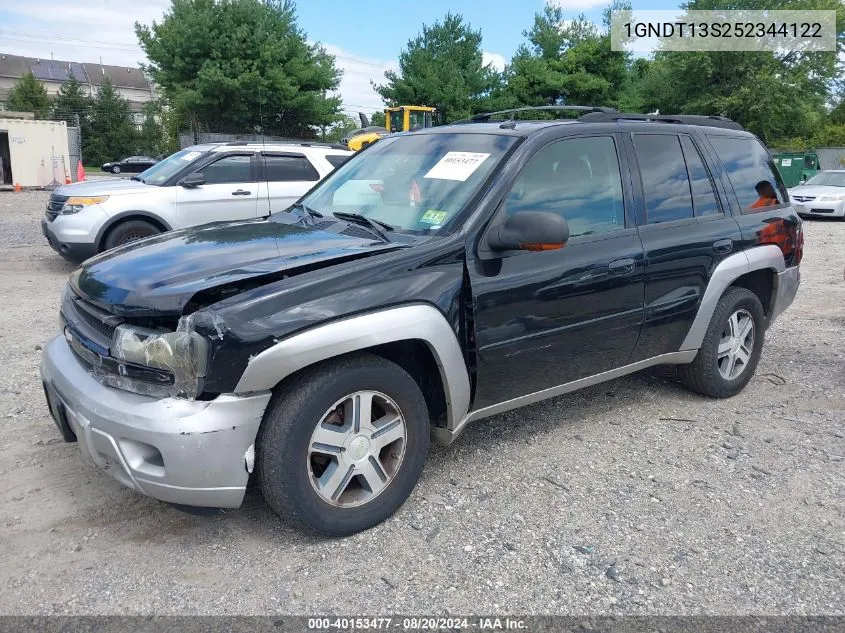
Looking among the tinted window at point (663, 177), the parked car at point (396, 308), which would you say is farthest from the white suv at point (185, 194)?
the tinted window at point (663, 177)

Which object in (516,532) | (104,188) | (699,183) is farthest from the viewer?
(104,188)

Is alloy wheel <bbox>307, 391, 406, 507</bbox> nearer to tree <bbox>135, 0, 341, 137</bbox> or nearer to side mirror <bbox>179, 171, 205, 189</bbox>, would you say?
side mirror <bbox>179, 171, 205, 189</bbox>

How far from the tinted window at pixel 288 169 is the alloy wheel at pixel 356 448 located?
276 inches

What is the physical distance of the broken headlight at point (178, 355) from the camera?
8.30 feet

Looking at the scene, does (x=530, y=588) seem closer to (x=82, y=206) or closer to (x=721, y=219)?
(x=721, y=219)

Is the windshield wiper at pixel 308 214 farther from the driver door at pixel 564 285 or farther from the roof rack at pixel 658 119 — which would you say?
the roof rack at pixel 658 119

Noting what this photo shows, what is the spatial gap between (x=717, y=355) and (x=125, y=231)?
7179 mm

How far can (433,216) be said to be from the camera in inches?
132

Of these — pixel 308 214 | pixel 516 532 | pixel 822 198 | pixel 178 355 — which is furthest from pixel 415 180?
pixel 822 198

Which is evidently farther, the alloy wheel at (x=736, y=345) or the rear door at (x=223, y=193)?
the rear door at (x=223, y=193)

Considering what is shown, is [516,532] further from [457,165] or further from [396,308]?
[457,165]

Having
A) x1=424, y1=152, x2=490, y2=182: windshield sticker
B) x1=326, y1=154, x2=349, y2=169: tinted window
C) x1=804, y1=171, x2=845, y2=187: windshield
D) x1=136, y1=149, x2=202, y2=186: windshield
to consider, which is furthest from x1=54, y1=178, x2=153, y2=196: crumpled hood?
x1=804, y1=171, x2=845, y2=187: windshield

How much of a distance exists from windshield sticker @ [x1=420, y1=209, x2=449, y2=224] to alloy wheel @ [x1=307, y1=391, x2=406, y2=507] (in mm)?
918

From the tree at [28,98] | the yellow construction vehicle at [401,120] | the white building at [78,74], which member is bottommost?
the yellow construction vehicle at [401,120]
